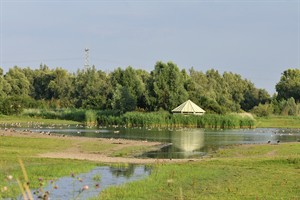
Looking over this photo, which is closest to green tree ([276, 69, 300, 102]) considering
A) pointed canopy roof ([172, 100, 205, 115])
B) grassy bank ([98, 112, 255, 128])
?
pointed canopy roof ([172, 100, 205, 115])

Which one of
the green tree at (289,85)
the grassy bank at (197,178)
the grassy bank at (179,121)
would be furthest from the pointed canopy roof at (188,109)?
the grassy bank at (197,178)

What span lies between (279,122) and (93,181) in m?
73.0

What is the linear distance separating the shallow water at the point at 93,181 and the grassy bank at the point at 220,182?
621mm

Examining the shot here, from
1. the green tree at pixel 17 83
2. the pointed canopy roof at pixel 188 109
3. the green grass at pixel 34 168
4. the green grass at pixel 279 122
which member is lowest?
the green grass at pixel 34 168

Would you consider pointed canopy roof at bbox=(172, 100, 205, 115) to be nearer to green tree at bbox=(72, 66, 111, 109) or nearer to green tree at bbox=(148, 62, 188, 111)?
green tree at bbox=(148, 62, 188, 111)

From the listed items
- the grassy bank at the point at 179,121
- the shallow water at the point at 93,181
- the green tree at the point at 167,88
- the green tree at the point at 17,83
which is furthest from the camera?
the green tree at the point at 17,83

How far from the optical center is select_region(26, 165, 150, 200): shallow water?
53.2 feet

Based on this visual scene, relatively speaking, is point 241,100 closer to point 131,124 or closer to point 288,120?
point 288,120

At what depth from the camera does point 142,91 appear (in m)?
92.1

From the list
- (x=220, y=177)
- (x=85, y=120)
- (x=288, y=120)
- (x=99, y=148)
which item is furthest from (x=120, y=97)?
(x=220, y=177)

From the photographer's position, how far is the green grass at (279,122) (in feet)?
278

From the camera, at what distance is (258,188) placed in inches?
699

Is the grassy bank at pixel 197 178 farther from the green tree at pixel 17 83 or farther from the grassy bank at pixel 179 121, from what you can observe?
the green tree at pixel 17 83

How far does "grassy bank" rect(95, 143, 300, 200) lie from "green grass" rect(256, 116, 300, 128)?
2332 inches
